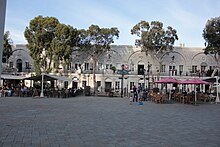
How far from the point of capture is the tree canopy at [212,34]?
32469 millimetres

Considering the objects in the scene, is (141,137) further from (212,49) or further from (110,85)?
(110,85)

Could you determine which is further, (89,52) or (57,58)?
(89,52)

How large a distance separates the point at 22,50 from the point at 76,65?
10.1m

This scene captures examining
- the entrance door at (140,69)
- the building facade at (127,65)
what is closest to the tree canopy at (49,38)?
the building facade at (127,65)

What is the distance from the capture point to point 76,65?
140 ft

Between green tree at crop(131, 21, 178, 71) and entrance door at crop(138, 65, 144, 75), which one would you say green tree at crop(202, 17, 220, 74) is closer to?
green tree at crop(131, 21, 178, 71)

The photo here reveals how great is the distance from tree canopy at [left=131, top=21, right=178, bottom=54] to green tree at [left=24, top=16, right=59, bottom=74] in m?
12.4

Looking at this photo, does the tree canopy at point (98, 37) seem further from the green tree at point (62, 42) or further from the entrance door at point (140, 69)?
the entrance door at point (140, 69)

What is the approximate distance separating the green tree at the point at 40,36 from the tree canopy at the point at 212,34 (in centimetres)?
2136

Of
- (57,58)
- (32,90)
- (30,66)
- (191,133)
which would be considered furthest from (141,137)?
(30,66)

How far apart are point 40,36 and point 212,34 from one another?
23.8 m

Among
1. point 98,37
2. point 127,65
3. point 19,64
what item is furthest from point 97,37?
point 19,64

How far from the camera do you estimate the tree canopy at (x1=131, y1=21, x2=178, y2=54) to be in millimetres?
36000

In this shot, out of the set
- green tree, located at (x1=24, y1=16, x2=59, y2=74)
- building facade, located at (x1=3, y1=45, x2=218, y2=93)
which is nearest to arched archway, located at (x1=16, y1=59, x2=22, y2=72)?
building facade, located at (x1=3, y1=45, x2=218, y2=93)
